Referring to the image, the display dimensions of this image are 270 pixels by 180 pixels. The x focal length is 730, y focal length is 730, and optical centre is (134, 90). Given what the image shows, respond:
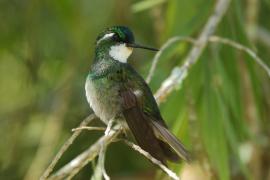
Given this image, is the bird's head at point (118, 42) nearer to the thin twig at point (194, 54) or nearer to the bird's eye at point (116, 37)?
the bird's eye at point (116, 37)

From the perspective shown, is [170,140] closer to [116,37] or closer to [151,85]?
[116,37]

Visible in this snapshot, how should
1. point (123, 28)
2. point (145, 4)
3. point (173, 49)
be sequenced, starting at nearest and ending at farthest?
point (123, 28) < point (173, 49) < point (145, 4)

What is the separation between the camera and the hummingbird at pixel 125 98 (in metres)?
2.73

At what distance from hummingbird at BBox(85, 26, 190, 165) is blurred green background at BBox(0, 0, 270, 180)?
1.60ft

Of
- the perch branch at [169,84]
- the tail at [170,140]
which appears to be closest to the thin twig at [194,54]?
the perch branch at [169,84]

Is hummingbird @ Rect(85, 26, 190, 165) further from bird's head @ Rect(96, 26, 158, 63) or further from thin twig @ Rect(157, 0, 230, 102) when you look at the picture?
thin twig @ Rect(157, 0, 230, 102)

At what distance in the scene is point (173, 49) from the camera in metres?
3.72

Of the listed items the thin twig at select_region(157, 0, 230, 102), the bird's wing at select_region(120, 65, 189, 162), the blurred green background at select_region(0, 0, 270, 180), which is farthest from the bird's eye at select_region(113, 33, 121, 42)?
the blurred green background at select_region(0, 0, 270, 180)

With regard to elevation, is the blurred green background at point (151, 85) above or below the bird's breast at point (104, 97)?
below

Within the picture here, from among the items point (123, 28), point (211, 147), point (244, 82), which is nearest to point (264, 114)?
point (244, 82)

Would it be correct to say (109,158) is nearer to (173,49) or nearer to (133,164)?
(133,164)

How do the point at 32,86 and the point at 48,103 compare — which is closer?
the point at 32,86

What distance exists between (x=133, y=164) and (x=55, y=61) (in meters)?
1.00

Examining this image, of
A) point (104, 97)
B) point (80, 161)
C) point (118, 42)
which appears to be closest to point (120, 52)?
point (118, 42)
